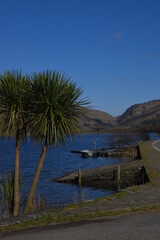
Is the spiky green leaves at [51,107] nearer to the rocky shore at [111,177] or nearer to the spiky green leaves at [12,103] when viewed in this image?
the spiky green leaves at [12,103]

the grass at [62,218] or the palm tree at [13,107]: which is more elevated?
the palm tree at [13,107]

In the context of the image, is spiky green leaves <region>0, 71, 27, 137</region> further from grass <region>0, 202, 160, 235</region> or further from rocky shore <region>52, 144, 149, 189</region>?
rocky shore <region>52, 144, 149, 189</region>

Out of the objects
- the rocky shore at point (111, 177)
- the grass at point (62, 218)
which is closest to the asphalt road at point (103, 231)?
the grass at point (62, 218)

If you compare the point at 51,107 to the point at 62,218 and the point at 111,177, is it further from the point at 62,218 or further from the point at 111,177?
the point at 111,177

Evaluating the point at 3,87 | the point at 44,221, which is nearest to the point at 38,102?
the point at 3,87

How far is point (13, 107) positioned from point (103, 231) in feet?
23.1

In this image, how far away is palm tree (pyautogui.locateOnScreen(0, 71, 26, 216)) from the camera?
1205cm

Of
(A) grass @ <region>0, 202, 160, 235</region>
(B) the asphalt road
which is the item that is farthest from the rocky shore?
(B) the asphalt road

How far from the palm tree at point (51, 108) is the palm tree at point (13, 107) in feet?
1.37

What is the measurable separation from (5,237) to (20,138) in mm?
6490

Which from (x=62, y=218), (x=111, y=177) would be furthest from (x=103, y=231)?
(x=111, y=177)

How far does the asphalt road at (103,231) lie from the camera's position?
237 inches

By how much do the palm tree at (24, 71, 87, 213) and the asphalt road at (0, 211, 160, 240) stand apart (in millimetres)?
4888

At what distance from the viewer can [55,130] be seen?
1159 centimetres
